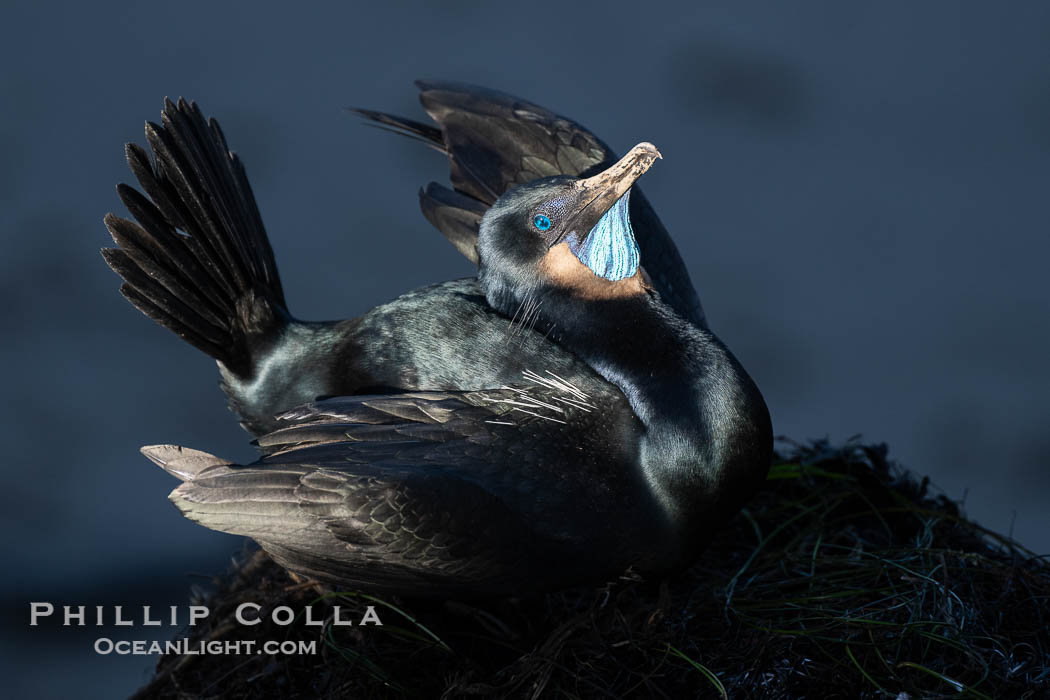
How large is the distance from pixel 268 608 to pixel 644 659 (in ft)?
1.81

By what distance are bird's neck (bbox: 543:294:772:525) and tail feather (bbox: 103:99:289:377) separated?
0.49 metres

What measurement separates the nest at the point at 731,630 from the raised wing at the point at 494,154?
1.46 feet

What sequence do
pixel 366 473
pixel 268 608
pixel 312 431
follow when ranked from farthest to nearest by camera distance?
pixel 268 608 < pixel 312 431 < pixel 366 473

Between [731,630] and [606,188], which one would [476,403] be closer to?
[606,188]

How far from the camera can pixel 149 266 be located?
165cm

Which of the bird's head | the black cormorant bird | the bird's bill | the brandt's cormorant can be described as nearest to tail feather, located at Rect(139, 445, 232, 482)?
the brandt's cormorant

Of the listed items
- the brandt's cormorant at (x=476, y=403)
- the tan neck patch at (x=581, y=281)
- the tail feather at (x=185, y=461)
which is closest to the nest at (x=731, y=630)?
the brandt's cormorant at (x=476, y=403)

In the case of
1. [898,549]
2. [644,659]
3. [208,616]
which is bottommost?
[208,616]

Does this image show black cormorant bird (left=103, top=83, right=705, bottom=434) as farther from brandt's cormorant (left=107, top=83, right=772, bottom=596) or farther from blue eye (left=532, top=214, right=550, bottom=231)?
blue eye (left=532, top=214, right=550, bottom=231)

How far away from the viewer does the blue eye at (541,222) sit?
1534 millimetres

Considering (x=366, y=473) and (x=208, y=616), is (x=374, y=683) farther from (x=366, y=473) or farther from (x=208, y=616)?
(x=208, y=616)

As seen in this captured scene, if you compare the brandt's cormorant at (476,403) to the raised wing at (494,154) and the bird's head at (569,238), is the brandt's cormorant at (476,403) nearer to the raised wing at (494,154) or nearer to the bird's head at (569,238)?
the bird's head at (569,238)

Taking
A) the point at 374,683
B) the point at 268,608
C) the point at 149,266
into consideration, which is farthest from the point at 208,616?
the point at 149,266

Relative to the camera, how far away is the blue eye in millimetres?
1534
